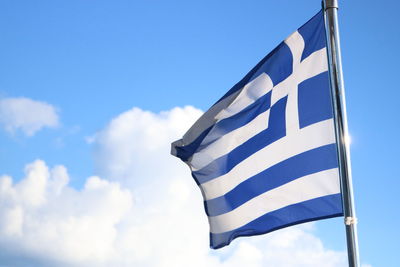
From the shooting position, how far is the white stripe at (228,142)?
10875 mm

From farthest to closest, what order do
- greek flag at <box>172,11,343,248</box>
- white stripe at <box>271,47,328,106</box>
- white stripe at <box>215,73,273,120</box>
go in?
white stripe at <box>215,73,273,120</box> → white stripe at <box>271,47,328,106</box> → greek flag at <box>172,11,343,248</box>

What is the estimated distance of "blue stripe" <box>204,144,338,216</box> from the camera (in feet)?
31.0

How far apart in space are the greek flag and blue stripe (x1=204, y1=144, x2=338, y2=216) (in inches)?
0.8

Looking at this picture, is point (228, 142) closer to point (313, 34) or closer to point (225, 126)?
point (225, 126)

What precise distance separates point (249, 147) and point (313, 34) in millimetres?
2808

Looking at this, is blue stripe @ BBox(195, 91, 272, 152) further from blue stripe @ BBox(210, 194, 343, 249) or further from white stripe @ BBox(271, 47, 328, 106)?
blue stripe @ BBox(210, 194, 343, 249)

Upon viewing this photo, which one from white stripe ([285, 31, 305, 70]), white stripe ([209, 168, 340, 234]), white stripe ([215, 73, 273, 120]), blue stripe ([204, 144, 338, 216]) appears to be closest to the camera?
white stripe ([209, 168, 340, 234])

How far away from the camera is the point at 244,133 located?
1116 cm

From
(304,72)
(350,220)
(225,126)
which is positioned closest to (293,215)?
(350,220)

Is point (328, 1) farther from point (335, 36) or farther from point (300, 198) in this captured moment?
point (300, 198)

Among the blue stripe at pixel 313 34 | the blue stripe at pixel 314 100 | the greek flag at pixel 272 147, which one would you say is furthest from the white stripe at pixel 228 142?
the blue stripe at pixel 313 34

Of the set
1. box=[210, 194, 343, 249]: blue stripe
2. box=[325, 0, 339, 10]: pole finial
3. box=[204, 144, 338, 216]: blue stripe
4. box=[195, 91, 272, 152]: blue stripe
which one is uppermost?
box=[325, 0, 339, 10]: pole finial

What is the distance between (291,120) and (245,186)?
6.09 feet

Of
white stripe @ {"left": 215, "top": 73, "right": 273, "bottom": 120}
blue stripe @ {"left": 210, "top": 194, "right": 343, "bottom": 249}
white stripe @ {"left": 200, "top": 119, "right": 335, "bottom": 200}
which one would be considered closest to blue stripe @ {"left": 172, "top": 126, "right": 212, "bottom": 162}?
white stripe @ {"left": 215, "top": 73, "right": 273, "bottom": 120}
